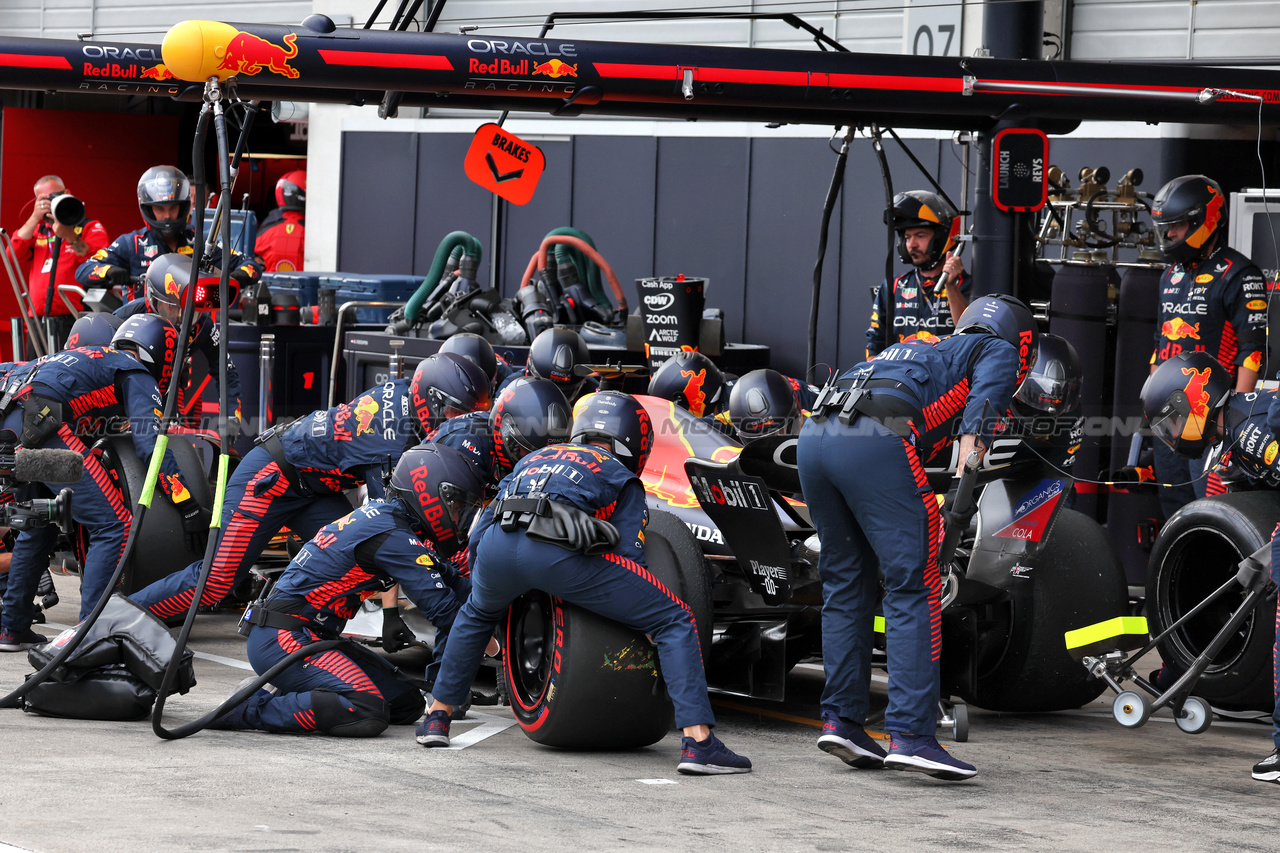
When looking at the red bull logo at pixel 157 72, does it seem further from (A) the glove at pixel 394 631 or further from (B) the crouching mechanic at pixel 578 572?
(B) the crouching mechanic at pixel 578 572

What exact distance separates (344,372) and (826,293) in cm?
424

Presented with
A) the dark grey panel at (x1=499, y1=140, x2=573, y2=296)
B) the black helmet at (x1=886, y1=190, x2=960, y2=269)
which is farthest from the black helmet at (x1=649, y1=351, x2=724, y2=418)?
the dark grey panel at (x1=499, y1=140, x2=573, y2=296)

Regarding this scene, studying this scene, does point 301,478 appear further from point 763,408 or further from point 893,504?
point 893,504

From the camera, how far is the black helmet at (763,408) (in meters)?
8.09

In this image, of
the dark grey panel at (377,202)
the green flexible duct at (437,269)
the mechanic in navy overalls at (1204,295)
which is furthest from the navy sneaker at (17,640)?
the dark grey panel at (377,202)

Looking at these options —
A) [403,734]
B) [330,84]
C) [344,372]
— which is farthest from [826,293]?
[403,734]

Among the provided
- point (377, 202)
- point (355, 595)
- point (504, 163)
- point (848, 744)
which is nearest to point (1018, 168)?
point (504, 163)

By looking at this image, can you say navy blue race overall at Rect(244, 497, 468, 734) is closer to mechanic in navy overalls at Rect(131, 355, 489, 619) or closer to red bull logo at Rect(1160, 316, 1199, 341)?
mechanic in navy overalls at Rect(131, 355, 489, 619)

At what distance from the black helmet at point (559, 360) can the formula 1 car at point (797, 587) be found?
2.22 meters

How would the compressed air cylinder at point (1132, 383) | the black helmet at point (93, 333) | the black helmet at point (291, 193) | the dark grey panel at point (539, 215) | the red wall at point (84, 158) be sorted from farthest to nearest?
the red wall at point (84, 158), the black helmet at point (291, 193), the dark grey panel at point (539, 215), the compressed air cylinder at point (1132, 383), the black helmet at point (93, 333)

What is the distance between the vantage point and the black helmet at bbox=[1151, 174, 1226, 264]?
9.05m

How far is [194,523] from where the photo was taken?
28.2 ft

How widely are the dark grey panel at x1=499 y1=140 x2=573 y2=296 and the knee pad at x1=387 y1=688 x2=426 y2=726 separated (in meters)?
10.0

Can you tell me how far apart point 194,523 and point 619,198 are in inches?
326
